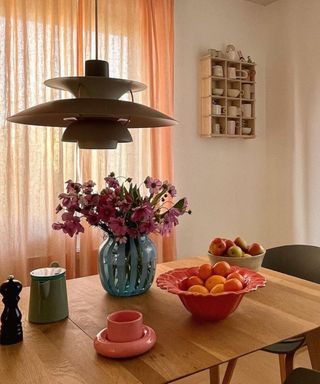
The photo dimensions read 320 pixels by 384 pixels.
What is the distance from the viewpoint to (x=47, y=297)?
4.05 ft

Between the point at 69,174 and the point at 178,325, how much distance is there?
62.7 inches

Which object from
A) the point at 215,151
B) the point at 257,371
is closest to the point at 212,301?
the point at 257,371

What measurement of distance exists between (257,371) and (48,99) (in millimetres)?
2128

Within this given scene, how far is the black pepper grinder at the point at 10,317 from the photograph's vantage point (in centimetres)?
111

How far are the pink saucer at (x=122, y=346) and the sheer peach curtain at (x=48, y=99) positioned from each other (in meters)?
1.53

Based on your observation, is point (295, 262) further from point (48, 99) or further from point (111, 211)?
point (48, 99)

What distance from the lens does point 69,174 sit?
257 cm

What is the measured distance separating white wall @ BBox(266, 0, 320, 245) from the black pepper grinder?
265 cm

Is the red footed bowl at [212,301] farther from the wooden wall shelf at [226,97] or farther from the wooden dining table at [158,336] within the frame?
the wooden wall shelf at [226,97]

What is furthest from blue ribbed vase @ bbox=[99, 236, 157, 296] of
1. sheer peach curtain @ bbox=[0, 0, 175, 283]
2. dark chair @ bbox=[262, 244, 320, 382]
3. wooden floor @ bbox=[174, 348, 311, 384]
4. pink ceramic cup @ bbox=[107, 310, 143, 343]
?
sheer peach curtain @ bbox=[0, 0, 175, 283]

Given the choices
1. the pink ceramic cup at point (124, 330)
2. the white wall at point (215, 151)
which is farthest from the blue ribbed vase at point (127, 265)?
the white wall at point (215, 151)

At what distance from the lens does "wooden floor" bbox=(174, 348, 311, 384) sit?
2.30m

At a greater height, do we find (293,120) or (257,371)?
(293,120)

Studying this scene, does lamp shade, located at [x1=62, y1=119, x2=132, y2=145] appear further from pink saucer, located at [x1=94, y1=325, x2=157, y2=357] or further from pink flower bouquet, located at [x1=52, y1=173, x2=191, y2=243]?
pink saucer, located at [x1=94, y1=325, x2=157, y2=357]
